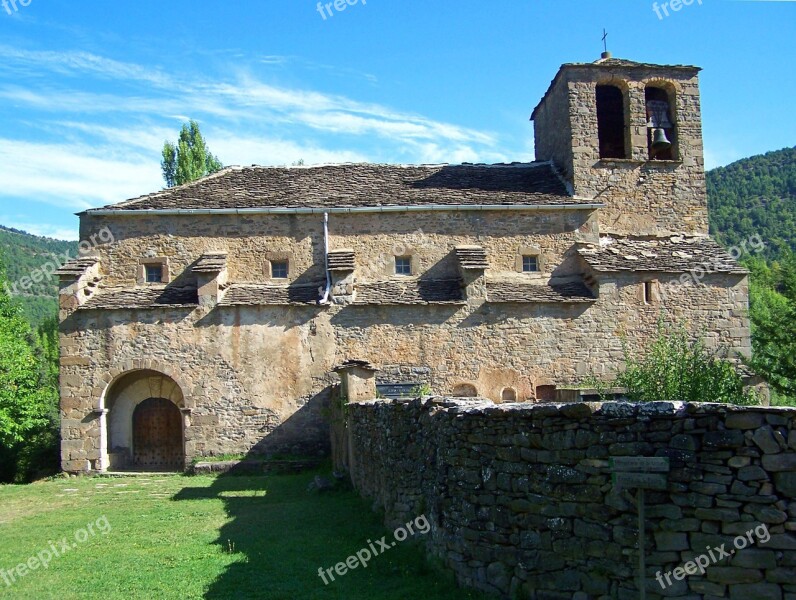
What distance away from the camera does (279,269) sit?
2088 centimetres

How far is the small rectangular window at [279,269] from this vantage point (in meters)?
20.8

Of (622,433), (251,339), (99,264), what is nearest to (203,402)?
(251,339)

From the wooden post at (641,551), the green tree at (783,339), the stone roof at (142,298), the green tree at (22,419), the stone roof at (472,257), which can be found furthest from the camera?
the green tree at (22,419)

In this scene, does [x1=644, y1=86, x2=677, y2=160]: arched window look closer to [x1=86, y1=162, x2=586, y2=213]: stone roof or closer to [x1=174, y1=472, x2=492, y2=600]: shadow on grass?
[x1=86, y1=162, x2=586, y2=213]: stone roof

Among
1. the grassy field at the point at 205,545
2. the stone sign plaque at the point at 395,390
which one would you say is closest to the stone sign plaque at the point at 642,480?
the grassy field at the point at 205,545

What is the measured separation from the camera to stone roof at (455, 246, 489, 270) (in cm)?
1980

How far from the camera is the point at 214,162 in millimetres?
36812

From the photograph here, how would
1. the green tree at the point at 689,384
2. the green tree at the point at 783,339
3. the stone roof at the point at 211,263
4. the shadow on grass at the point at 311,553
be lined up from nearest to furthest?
1. the shadow on grass at the point at 311,553
2. the green tree at the point at 689,384
3. the green tree at the point at 783,339
4. the stone roof at the point at 211,263

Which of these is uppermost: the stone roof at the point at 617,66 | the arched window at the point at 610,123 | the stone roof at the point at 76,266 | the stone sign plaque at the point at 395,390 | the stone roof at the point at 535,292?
the stone roof at the point at 617,66

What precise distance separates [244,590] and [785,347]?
17.0 m

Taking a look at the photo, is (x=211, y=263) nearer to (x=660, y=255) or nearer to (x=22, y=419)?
(x=22, y=419)

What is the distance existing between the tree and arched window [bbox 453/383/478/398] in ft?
65.9

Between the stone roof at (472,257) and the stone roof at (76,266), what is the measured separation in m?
10.3

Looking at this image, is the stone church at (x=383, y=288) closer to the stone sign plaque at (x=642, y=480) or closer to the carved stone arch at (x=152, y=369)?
the carved stone arch at (x=152, y=369)
